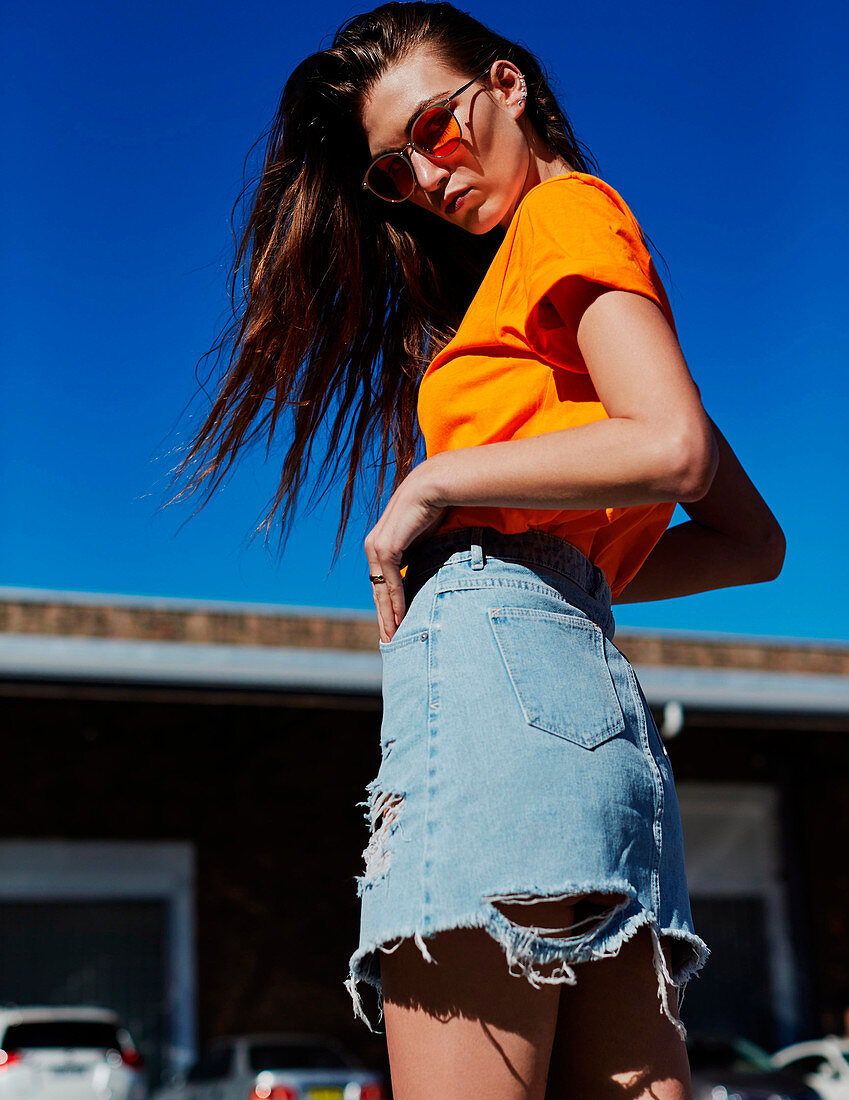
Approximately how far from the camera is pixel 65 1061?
1080cm

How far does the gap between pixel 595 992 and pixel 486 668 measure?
339 mm

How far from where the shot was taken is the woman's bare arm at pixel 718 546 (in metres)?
1.49

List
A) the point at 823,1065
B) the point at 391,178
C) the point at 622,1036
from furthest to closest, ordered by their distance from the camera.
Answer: the point at 823,1065 → the point at 391,178 → the point at 622,1036

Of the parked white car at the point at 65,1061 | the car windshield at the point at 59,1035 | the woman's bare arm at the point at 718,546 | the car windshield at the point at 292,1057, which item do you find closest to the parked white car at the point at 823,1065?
the car windshield at the point at 292,1057

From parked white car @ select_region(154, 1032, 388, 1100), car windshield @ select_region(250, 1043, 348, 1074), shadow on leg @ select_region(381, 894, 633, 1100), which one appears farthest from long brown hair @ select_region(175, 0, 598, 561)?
car windshield @ select_region(250, 1043, 348, 1074)

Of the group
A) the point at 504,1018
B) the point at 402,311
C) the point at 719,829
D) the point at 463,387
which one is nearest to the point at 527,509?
the point at 463,387

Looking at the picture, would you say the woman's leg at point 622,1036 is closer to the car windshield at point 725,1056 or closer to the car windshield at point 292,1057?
the car windshield at point 292,1057

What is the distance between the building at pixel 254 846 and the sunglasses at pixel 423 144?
10.5m

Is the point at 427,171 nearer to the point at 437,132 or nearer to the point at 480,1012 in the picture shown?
the point at 437,132

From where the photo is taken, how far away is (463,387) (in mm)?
1191

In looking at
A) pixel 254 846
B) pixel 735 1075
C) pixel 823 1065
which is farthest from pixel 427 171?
pixel 254 846

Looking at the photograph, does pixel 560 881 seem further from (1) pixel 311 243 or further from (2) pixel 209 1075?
(2) pixel 209 1075

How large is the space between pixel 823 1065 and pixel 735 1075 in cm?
136

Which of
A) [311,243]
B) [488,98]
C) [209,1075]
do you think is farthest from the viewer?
[209,1075]
